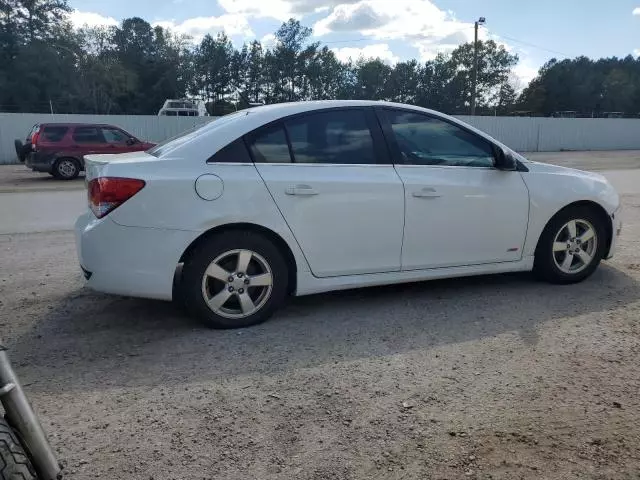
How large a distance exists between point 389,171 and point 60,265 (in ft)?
12.3

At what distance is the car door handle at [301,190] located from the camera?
4.12 metres

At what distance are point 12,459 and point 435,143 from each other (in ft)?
12.3

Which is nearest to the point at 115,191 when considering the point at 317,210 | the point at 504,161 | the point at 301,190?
the point at 301,190

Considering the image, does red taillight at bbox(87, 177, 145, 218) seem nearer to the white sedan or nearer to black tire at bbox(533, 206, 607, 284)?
the white sedan

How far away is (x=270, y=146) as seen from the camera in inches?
166

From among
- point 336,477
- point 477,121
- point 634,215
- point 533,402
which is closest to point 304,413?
point 336,477

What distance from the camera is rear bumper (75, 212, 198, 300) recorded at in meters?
3.86

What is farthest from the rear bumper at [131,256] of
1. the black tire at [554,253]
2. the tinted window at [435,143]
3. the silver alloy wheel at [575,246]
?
the silver alloy wheel at [575,246]

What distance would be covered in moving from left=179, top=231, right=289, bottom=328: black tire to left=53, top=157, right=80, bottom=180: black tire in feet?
50.3

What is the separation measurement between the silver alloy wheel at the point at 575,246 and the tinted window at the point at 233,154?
9.39 ft

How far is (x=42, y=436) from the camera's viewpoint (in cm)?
213

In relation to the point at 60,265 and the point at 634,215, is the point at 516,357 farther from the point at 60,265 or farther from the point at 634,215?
the point at 634,215

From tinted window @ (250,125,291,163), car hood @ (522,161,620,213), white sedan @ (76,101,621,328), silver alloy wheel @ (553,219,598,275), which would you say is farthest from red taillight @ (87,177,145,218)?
silver alloy wheel @ (553,219,598,275)

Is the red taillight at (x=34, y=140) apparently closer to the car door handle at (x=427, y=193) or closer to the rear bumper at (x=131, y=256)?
the rear bumper at (x=131, y=256)
